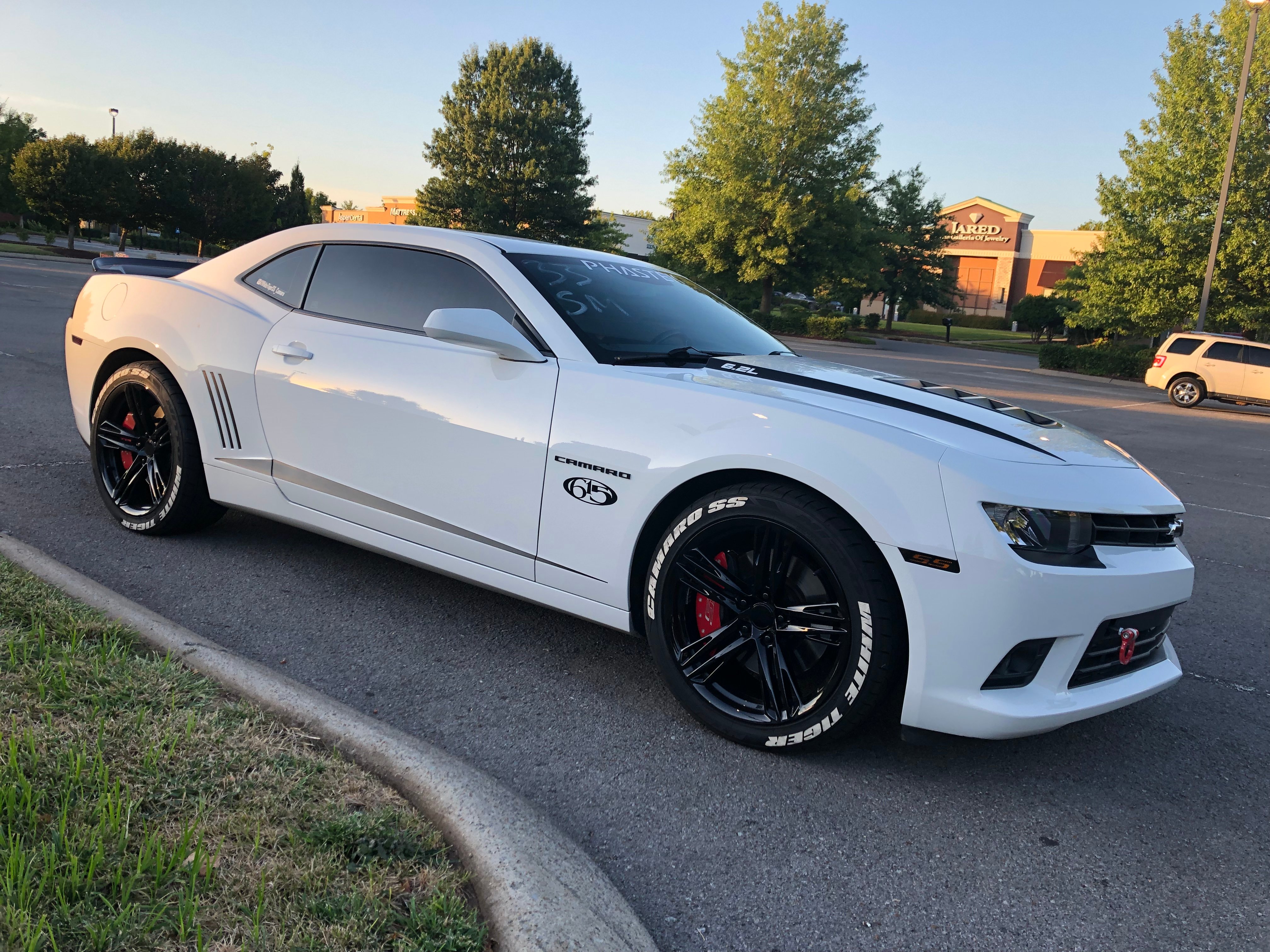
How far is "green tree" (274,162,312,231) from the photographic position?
67.9 m

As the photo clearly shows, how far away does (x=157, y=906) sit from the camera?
1.75 metres

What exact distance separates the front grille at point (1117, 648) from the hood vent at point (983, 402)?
75cm

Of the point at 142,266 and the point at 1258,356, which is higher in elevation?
the point at 1258,356

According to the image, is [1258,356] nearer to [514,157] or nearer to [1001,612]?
[1001,612]

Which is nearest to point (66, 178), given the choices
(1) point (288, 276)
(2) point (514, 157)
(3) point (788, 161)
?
(2) point (514, 157)

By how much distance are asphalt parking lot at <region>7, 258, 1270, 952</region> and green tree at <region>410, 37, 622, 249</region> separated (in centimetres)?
4636

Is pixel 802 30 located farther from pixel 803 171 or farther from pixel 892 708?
pixel 892 708

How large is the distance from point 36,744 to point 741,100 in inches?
1502

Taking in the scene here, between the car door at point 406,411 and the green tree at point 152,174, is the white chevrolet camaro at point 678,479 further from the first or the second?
the green tree at point 152,174

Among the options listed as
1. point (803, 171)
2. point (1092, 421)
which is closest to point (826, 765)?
point (1092, 421)

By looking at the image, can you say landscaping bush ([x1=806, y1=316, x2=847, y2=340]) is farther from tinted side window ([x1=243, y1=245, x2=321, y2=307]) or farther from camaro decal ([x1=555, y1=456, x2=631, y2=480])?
camaro decal ([x1=555, y1=456, x2=631, y2=480])

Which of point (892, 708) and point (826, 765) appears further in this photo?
point (892, 708)

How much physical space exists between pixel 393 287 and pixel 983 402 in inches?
91.8

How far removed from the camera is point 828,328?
38.0 m
